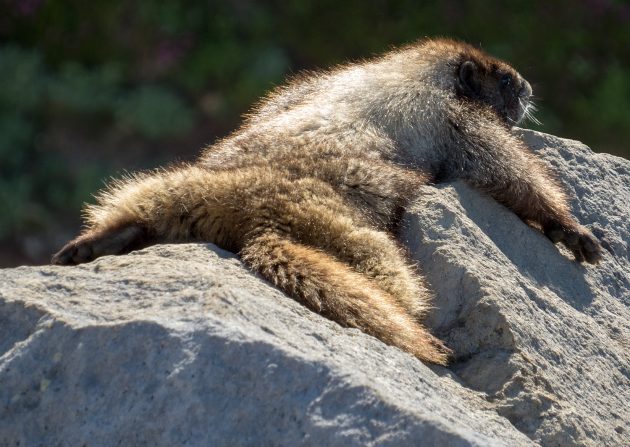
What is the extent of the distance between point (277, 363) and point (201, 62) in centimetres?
1119

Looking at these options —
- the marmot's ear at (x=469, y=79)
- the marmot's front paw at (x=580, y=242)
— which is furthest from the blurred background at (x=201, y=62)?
the marmot's front paw at (x=580, y=242)

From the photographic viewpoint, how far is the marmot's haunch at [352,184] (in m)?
4.59

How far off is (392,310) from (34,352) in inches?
58.3

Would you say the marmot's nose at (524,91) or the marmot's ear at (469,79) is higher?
the marmot's nose at (524,91)

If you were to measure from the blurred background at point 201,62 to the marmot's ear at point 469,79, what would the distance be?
6.84 meters

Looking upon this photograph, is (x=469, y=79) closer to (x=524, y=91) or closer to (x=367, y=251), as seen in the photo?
(x=524, y=91)

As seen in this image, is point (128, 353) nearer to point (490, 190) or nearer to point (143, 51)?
point (490, 190)

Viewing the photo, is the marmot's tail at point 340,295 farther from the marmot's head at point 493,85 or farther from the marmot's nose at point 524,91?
the marmot's nose at point 524,91

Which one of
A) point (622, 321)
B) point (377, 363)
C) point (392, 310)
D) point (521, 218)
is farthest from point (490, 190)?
point (377, 363)

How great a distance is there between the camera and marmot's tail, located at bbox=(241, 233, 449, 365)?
4.33m

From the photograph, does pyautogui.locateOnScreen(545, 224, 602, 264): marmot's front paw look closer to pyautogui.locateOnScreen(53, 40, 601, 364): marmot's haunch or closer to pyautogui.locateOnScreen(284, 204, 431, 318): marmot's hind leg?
pyautogui.locateOnScreen(53, 40, 601, 364): marmot's haunch

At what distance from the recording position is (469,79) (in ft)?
22.3

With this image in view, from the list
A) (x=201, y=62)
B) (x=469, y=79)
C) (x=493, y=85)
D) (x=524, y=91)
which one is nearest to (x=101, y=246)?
(x=469, y=79)

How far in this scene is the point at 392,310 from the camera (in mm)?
4480
